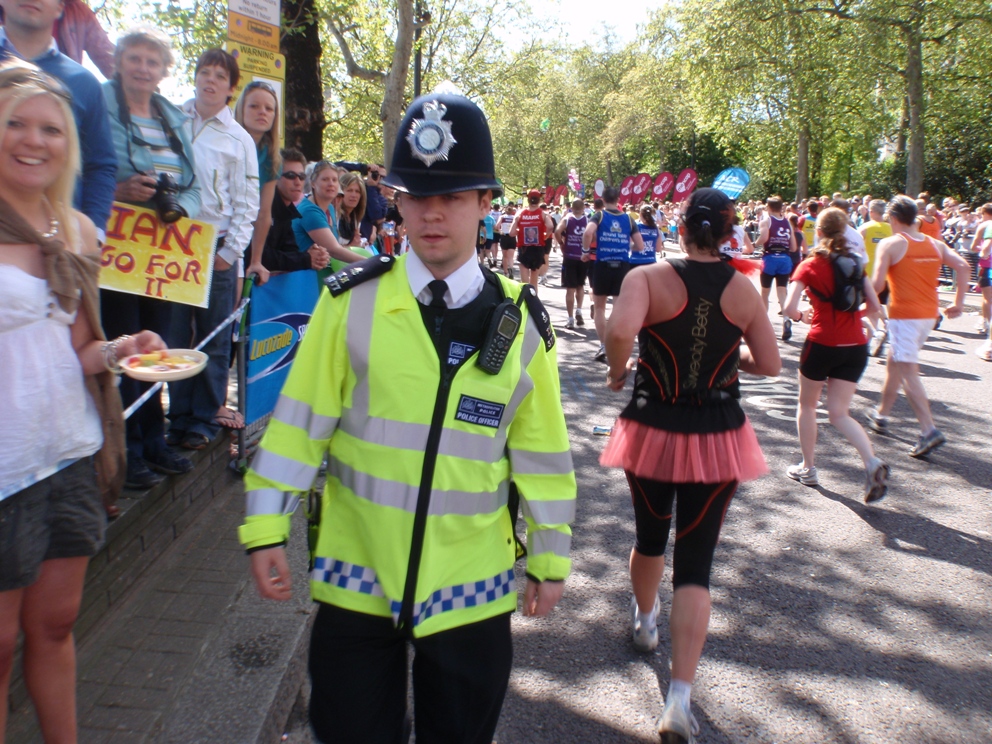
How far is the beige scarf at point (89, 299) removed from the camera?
2.18 metres

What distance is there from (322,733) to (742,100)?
138ft

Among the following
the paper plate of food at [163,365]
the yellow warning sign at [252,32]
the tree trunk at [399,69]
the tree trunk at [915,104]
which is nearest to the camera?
the paper plate of food at [163,365]

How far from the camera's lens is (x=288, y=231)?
5.84 m

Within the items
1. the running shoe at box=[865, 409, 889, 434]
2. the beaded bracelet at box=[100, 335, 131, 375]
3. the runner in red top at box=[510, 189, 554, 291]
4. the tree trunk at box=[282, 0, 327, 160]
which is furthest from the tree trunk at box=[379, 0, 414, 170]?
the beaded bracelet at box=[100, 335, 131, 375]

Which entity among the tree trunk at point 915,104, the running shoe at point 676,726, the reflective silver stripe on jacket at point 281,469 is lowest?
the running shoe at point 676,726

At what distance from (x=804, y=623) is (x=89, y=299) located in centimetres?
338

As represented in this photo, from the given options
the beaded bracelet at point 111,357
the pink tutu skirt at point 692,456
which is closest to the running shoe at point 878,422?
the pink tutu skirt at point 692,456

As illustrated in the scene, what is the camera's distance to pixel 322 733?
197cm

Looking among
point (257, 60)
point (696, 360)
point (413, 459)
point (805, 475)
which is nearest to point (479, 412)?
point (413, 459)

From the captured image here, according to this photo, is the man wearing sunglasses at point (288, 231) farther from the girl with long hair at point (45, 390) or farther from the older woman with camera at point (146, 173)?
the girl with long hair at point (45, 390)

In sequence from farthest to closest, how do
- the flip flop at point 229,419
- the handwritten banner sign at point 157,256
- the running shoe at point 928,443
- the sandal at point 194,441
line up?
the running shoe at point 928,443
the flip flop at point 229,419
the sandal at point 194,441
the handwritten banner sign at point 157,256

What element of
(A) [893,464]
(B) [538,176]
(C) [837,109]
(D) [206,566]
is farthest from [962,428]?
(B) [538,176]

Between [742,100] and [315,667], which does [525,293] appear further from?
[742,100]

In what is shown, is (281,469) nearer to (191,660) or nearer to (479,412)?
(479,412)
